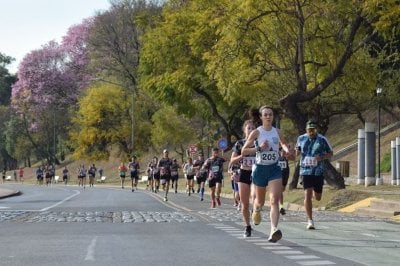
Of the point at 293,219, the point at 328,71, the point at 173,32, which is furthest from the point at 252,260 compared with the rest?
the point at 173,32

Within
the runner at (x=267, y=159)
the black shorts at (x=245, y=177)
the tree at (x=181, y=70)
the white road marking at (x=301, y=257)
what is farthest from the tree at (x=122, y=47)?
the white road marking at (x=301, y=257)

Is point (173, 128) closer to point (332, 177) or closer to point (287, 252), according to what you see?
point (332, 177)

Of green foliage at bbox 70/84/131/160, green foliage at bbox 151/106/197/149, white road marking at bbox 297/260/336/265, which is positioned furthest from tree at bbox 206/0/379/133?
green foliage at bbox 70/84/131/160

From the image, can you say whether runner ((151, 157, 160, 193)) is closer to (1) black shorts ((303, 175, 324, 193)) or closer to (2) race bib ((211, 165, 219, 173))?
(2) race bib ((211, 165, 219, 173))

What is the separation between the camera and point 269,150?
11148 millimetres

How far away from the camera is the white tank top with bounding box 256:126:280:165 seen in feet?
36.6

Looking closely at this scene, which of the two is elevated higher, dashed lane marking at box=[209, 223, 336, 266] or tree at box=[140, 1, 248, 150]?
tree at box=[140, 1, 248, 150]

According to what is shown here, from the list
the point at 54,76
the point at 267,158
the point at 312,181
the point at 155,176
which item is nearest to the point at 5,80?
the point at 54,76

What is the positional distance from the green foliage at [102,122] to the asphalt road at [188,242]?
164 feet

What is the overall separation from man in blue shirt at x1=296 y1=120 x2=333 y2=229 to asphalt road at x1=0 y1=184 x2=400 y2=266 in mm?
685

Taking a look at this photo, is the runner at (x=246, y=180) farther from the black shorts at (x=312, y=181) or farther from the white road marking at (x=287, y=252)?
the white road marking at (x=287, y=252)

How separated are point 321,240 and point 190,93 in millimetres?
34768

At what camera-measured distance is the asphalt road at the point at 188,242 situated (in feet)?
31.3

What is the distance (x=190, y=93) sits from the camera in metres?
46.2
